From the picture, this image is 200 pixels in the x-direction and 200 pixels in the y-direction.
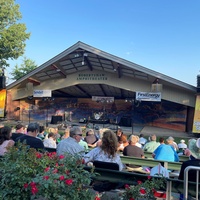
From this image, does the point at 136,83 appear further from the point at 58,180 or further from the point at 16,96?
the point at 58,180

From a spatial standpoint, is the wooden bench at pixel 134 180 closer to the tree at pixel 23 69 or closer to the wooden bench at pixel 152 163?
the wooden bench at pixel 152 163

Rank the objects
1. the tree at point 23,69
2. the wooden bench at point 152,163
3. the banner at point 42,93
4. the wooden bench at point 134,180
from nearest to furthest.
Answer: the wooden bench at point 134,180 < the wooden bench at point 152,163 < the banner at point 42,93 < the tree at point 23,69

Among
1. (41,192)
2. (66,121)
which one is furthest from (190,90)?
(41,192)

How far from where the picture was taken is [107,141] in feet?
9.56

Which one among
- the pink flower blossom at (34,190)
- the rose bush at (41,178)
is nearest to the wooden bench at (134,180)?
the rose bush at (41,178)

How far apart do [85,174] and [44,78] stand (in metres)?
16.0

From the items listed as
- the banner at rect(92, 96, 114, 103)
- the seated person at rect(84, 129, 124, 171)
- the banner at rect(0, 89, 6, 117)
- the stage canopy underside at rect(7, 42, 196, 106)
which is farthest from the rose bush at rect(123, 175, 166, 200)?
the banner at rect(92, 96, 114, 103)

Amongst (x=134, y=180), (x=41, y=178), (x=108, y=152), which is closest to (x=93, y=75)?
(x=108, y=152)

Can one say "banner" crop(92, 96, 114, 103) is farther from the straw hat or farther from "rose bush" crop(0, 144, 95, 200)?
"rose bush" crop(0, 144, 95, 200)

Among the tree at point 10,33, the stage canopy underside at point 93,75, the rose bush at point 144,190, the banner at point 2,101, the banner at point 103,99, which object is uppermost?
the tree at point 10,33

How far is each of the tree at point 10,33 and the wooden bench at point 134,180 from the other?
17.0 meters

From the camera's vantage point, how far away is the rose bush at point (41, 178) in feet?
5.49

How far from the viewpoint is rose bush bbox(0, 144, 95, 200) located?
5.49ft

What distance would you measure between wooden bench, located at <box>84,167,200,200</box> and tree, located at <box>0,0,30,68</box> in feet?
55.7
